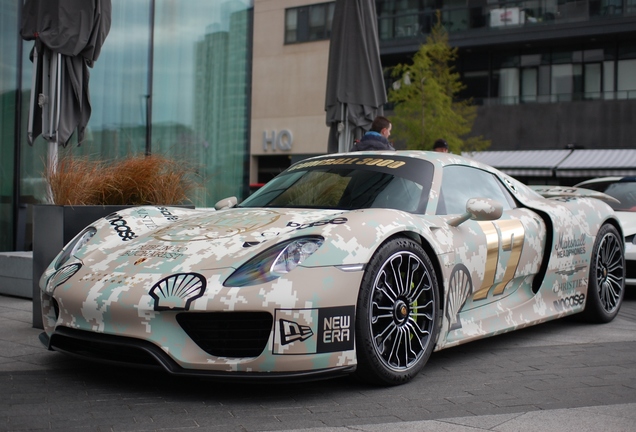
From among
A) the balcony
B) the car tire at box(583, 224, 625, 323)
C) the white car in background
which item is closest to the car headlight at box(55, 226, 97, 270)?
the car tire at box(583, 224, 625, 323)

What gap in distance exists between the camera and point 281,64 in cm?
3941

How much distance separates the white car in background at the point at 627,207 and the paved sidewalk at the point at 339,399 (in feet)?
10.0

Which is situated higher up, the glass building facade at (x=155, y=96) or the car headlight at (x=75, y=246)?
the glass building facade at (x=155, y=96)

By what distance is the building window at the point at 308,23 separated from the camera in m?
37.6

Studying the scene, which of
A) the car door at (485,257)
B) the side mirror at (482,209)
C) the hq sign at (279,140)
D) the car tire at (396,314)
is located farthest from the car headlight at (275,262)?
the hq sign at (279,140)

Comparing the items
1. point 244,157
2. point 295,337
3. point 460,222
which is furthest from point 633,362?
point 244,157

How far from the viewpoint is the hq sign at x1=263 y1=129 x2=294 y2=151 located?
38.6 m

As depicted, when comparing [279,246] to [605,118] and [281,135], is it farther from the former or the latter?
[281,135]

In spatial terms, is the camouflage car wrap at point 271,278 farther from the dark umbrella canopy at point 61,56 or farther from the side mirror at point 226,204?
the dark umbrella canopy at point 61,56

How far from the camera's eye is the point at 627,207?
880 cm

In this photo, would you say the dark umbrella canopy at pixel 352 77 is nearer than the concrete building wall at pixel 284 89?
Yes

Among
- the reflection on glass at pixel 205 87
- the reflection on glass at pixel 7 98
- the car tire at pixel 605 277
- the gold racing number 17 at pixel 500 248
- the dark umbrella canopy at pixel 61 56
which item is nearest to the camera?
the gold racing number 17 at pixel 500 248

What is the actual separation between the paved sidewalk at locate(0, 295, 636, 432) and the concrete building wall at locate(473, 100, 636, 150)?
84.8ft

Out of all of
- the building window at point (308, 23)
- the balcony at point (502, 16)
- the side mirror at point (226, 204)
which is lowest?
the side mirror at point (226, 204)
